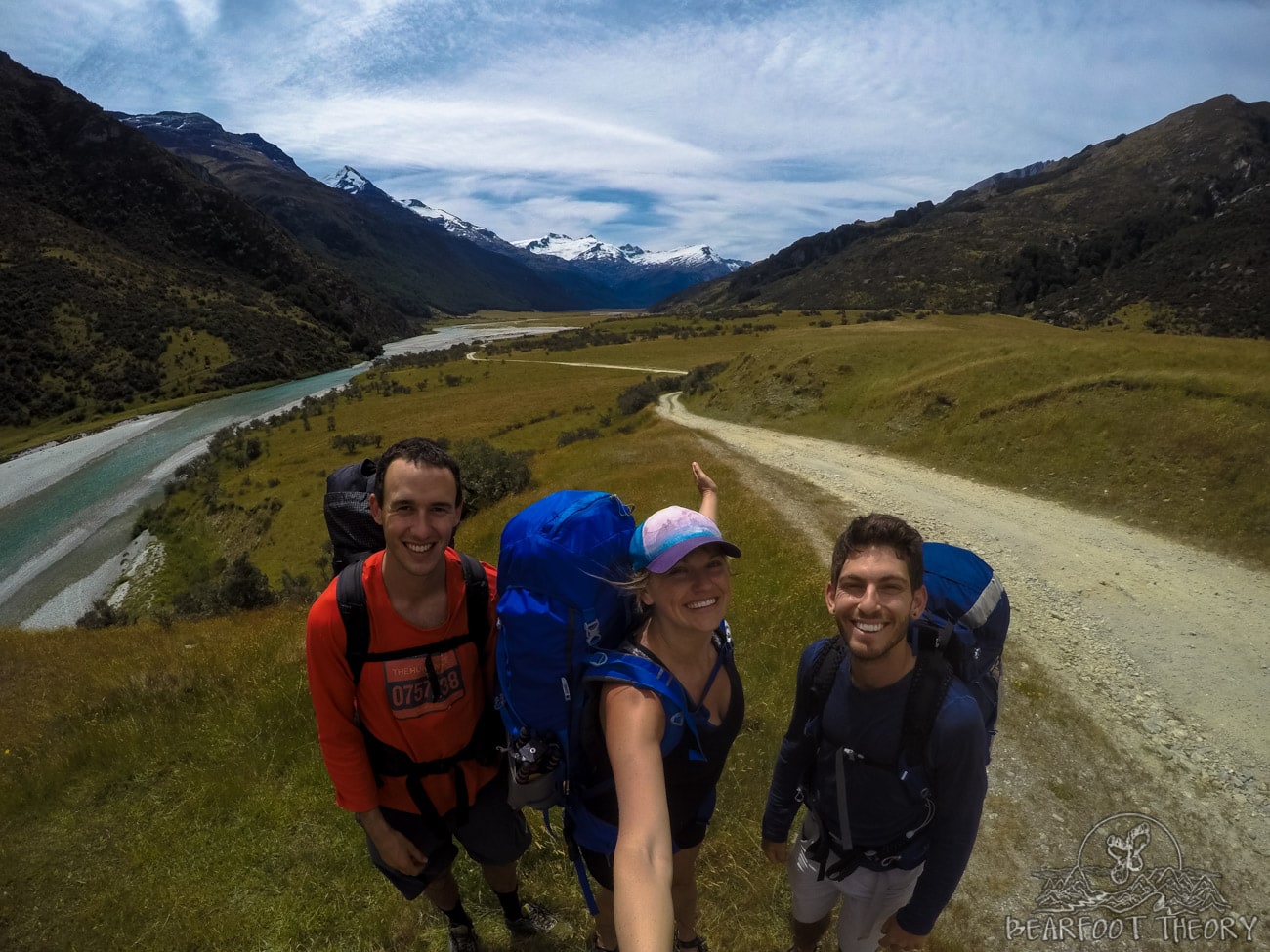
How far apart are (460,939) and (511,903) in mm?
363

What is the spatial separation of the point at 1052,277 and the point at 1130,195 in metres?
53.1

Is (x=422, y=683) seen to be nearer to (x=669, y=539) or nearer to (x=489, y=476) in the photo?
(x=669, y=539)

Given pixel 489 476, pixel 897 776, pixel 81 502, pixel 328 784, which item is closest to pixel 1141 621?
pixel 897 776

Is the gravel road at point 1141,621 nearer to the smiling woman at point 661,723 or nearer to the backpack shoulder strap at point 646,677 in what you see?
the smiling woman at point 661,723

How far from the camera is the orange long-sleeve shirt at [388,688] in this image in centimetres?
303

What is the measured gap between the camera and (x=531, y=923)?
4324 millimetres

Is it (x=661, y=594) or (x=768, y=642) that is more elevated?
(x=661, y=594)

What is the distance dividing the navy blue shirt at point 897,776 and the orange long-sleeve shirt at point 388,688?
172 cm

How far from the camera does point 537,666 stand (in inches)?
99.7

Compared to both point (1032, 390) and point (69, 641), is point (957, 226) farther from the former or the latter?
point (69, 641)

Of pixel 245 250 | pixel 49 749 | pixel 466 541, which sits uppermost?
pixel 245 250

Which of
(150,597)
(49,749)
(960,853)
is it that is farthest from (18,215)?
(960,853)

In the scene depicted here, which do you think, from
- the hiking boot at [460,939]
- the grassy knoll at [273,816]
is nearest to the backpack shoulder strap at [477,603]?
the hiking boot at [460,939]

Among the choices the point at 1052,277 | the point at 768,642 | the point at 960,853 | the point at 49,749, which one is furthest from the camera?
the point at 1052,277
